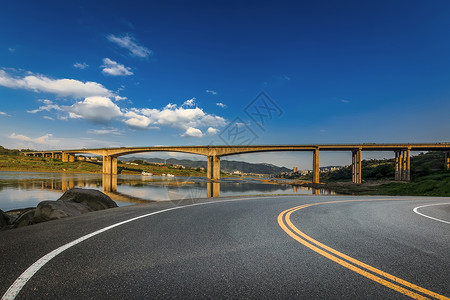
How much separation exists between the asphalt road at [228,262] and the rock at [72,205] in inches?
57.1

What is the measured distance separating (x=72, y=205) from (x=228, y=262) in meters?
7.09

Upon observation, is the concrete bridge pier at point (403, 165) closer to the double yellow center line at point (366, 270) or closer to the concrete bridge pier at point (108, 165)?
the double yellow center line at point (366, 270)

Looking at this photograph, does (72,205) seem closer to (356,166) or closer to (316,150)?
(316,150)

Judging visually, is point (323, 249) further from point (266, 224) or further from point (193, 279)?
point (193, 279)

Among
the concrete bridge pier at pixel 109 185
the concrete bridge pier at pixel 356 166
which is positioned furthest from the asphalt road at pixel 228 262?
the concrete bridge pier at pixel 356 166

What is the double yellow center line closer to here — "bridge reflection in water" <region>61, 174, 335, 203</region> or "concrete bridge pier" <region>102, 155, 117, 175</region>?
"bridge reflection in water" <region>61, 174, 335, 203</region>

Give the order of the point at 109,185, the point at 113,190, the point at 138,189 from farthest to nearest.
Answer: the point at 109,185, the point at 138,189, the point at 113,190

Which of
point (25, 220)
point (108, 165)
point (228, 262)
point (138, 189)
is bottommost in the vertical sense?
point (108, 165)

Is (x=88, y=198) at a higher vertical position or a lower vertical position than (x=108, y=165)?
higher

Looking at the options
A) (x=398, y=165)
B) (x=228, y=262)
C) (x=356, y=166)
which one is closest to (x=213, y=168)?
(x=356, y=166)

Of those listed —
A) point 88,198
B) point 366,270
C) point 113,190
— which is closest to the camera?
point 366,270

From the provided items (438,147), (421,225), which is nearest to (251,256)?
(421,225)

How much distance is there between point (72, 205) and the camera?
749 centimetres

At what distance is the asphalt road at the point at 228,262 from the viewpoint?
2338mm
